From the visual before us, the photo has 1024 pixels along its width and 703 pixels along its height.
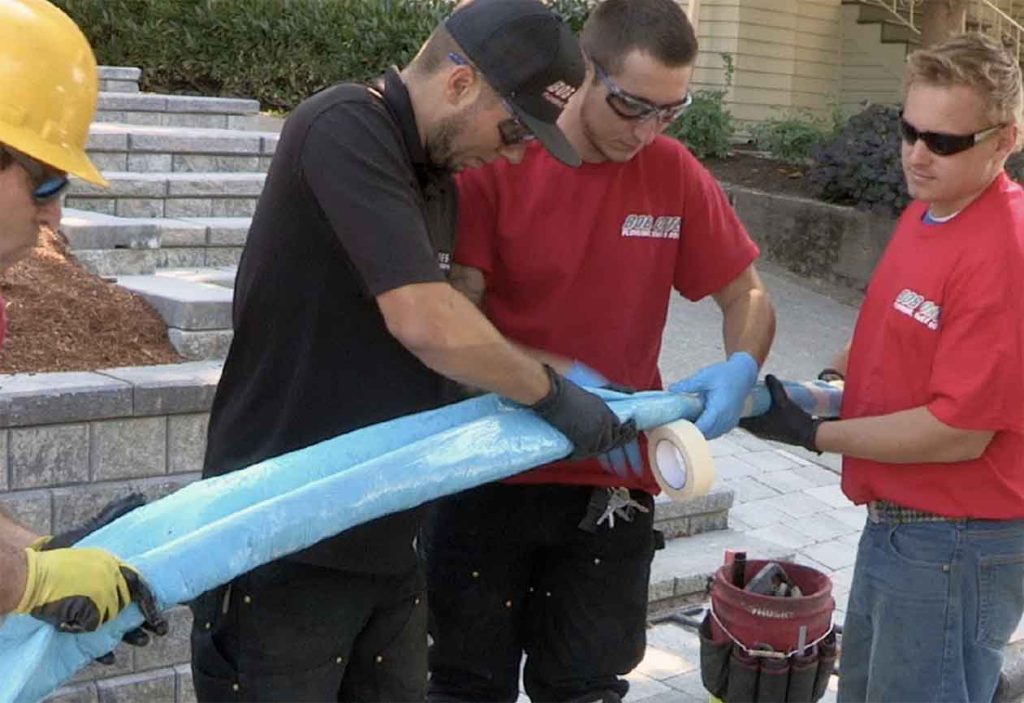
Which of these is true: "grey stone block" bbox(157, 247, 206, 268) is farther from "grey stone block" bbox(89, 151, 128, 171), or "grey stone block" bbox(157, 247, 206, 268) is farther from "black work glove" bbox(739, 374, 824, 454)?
"black work glove" bbox(739, 374, 824, 454)

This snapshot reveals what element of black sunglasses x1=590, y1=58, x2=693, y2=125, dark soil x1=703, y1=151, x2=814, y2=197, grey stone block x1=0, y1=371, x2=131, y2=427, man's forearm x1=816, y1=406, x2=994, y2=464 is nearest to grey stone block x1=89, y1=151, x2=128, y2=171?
grey stone block x1=0, y1=371, x2=131, y2=427

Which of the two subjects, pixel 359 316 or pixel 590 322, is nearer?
pixel 359 316

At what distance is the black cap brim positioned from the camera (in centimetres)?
277

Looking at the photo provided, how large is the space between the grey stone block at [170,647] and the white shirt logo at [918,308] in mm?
2314

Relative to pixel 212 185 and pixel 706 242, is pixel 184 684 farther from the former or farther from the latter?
pixel 212 185

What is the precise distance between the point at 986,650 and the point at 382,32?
318 inches

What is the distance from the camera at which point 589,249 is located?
341cm

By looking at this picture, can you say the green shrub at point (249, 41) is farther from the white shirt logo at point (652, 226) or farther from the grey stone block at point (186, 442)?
the white shirt logo at point (652, 226)

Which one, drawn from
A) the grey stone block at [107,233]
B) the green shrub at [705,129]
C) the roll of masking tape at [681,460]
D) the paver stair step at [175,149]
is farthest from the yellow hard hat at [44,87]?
the green shrub at [705,129]

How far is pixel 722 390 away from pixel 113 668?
208 centimetres

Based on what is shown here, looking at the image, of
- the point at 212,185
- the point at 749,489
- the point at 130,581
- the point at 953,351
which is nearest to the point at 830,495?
the point at 749,489

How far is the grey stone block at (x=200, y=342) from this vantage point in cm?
469

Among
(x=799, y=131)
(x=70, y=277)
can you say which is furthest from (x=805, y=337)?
(x=70, y=277)

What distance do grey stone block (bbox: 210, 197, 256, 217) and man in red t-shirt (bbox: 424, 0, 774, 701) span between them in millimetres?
3663
